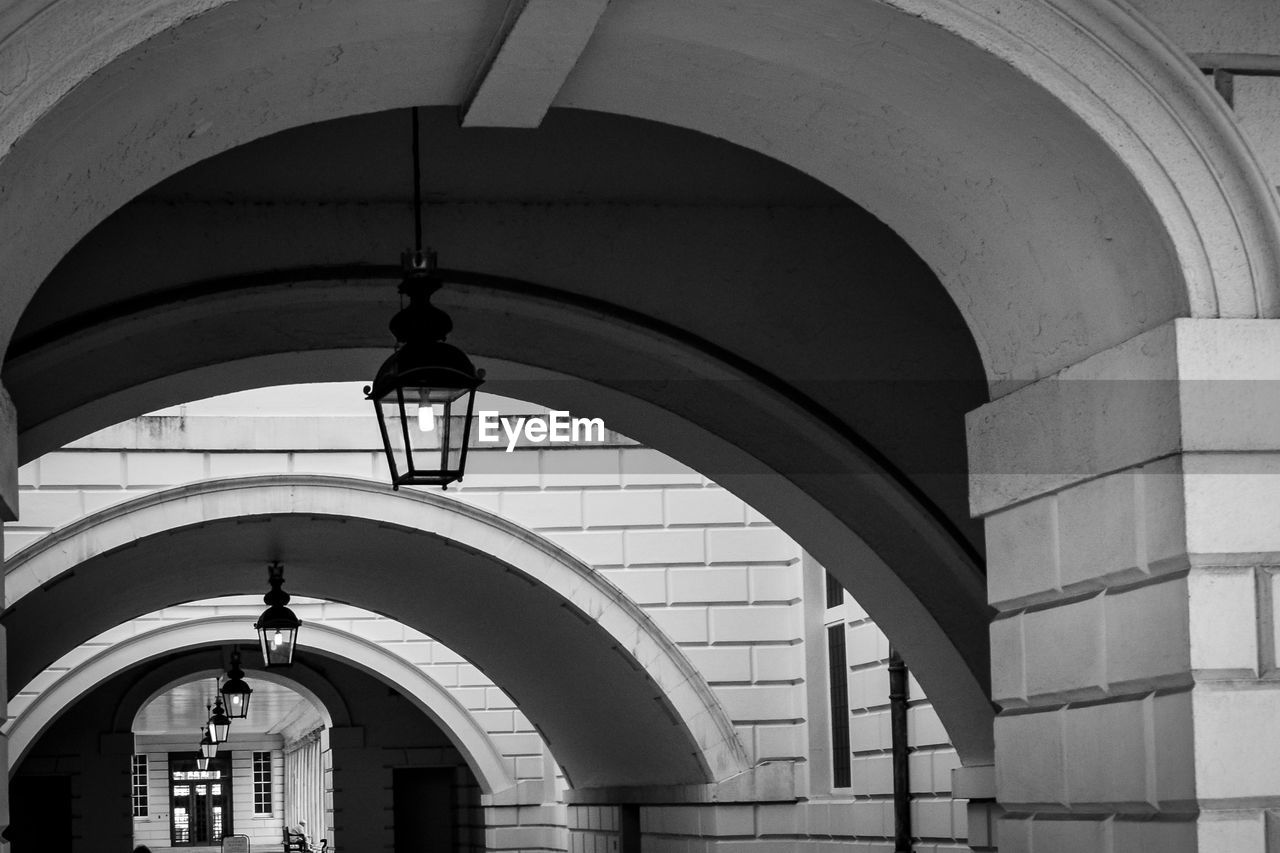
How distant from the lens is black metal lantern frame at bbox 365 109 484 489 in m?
5.90

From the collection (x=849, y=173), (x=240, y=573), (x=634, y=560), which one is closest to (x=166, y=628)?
(x=240, y=573)

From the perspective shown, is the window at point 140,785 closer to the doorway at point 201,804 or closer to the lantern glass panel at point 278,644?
the doorway at point 201,804

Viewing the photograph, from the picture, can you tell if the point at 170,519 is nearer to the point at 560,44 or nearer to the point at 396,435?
the point at 396,435

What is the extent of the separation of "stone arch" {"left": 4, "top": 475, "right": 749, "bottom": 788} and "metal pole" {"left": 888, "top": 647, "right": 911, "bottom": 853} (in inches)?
75.8

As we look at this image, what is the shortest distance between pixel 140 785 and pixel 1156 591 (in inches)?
2088

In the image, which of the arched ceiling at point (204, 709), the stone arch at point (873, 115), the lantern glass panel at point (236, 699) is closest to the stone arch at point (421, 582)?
the lantern glass panel at point (236, 699)

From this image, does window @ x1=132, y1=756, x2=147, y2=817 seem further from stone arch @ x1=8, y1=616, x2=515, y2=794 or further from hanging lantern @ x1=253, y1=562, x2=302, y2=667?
hanging lantern @ x1=253, y1=562, x2=302, y2=667

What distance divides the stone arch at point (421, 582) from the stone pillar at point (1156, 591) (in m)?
8.11

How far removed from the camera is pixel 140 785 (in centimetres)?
5334

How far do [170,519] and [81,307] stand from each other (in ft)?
19.4

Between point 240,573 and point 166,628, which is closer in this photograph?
point 240,573

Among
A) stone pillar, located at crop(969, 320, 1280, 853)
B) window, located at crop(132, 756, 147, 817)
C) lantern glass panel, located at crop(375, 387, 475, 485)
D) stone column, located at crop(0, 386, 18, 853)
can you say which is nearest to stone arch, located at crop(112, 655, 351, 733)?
lantern glass panel, located at crop(375, 387, 475, 485)

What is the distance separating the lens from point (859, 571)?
8016mm

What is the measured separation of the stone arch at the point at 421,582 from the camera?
484 inches
